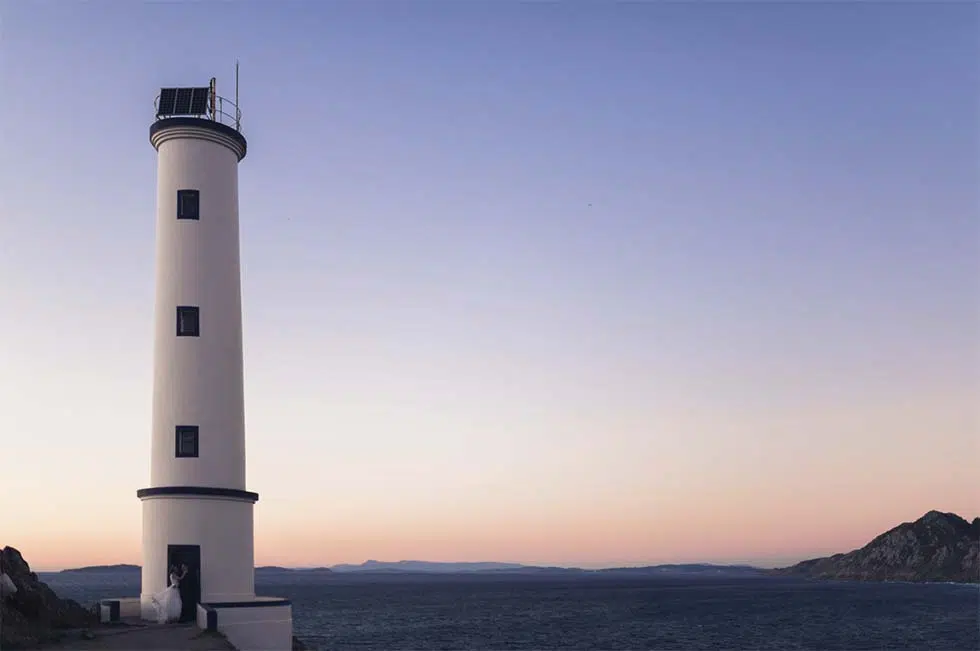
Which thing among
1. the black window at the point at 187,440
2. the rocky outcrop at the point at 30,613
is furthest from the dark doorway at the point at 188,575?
the black window at the point at 187,440

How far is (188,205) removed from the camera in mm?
32219

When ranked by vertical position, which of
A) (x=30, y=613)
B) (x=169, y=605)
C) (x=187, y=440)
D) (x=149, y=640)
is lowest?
(x=149, y=640)

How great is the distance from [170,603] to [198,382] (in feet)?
22.6

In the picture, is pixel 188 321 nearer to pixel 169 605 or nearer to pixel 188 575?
pixel 188 575

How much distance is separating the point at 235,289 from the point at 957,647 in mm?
53476

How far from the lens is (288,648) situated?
94.8ft

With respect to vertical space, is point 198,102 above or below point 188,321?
above

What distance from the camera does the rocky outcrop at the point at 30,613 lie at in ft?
77.7

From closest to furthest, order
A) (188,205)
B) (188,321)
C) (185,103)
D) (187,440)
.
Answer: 1. (187,440)
2. (188,321)
3. (188,205)
4. (185,103)

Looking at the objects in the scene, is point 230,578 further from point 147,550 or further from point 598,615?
point 598,615

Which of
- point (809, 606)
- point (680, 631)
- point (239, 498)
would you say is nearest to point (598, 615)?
point (680, 631)

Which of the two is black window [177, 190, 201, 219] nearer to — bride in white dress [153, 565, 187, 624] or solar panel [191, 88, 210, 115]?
solar panel [191, 88, 210, 115]

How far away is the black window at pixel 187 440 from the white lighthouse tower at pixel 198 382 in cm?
3

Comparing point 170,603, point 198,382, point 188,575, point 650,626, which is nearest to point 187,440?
point 198,382
